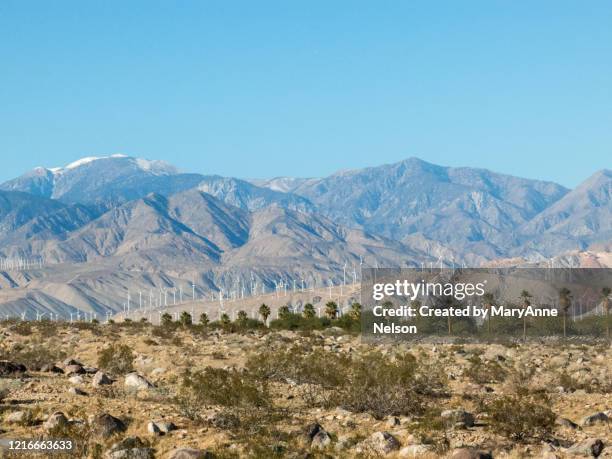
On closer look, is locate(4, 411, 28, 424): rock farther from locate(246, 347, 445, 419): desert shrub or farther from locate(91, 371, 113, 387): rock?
locate(246, 347, 445, 419): desert shrub

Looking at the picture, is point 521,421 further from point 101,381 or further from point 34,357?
point 34,357

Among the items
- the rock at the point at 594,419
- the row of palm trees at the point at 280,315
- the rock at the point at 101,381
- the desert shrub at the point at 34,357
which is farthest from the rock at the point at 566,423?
the row of palm trees at the point at 280,315

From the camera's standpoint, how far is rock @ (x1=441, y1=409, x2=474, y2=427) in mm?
23812

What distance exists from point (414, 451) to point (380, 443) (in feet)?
3.30

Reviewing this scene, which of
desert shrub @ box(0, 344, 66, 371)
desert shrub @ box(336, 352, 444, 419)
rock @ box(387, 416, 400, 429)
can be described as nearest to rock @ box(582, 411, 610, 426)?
desert shrub @ box(336, 352, 444, 419)

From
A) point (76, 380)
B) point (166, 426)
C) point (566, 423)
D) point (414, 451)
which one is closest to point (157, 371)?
point (76, 380)

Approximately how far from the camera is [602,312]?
9900cm

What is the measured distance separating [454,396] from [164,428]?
1104 centimetres

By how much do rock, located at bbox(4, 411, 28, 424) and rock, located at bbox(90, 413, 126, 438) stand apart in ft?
6.44

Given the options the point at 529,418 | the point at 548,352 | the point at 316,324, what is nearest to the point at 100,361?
the point at 529,418

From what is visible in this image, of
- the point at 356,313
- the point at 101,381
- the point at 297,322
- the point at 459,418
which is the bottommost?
the point at 459,418

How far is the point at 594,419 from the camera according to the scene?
24562 mm

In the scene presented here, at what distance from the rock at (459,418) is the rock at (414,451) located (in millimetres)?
2691

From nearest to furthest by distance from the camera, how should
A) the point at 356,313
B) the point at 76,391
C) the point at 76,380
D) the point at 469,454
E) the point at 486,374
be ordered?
the point at 469,454 < the point at 76,391 < the point at 76,380 < the point at 486,374 < the point at 356,313
